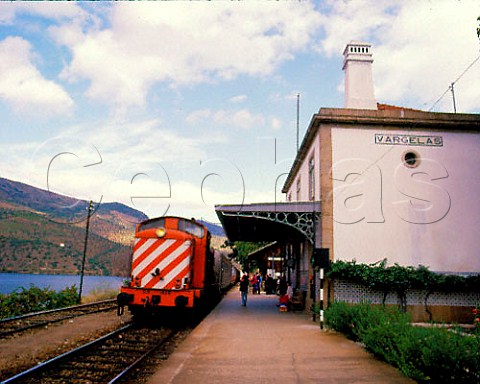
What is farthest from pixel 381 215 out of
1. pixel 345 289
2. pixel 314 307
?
pixel 314 307

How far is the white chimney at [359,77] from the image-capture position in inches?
703

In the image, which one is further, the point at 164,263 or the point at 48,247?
the point at 48,247

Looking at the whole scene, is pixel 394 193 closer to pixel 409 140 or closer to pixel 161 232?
pixel 409 140

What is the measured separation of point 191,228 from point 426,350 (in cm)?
895

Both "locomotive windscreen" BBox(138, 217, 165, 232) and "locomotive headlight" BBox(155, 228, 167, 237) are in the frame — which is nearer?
"locomotive headlight" BBox(155, 228, 167, 237)

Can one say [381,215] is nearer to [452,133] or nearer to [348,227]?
[348,227]

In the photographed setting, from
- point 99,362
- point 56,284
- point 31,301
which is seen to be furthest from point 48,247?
point 99,362

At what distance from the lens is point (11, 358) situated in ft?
26.5

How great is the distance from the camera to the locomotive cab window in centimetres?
1342

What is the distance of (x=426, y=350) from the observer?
5.54 metres

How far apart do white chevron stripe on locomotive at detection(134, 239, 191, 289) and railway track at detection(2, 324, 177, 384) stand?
163 cm

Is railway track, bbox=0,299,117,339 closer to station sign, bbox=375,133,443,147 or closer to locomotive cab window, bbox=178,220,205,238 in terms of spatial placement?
locomotive cab window, bbox=178,220,205,238

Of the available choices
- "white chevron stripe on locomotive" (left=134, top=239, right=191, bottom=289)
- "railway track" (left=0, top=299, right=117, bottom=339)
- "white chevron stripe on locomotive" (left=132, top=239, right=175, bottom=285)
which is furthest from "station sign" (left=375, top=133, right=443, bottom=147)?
"railway track" (left=0, top=299, right=117, bottom=339)

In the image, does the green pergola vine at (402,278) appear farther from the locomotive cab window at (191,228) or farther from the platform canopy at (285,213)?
the locomotive cab window at (191,228)
